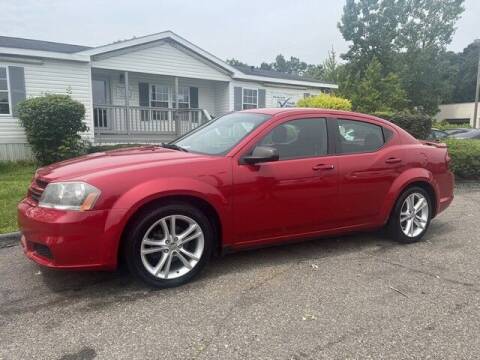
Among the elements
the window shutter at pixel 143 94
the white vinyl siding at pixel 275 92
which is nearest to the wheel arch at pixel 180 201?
the window shutter at pixel 143 94

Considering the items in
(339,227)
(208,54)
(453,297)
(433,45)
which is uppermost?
(433,45)

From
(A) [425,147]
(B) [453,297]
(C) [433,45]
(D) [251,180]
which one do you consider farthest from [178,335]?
(C) [433,45]

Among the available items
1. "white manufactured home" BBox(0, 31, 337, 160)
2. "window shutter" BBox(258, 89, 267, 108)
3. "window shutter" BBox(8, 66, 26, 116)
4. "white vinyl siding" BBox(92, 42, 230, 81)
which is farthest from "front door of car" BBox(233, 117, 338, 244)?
"window shutter" BBox(258, 89, 267, 108)

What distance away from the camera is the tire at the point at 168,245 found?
3.56 meters

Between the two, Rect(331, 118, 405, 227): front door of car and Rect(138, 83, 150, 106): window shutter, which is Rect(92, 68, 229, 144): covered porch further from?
Rect(331, 118, 405, 227): front door of car

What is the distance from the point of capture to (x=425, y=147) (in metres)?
5.34

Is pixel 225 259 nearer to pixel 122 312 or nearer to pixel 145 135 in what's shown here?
pixel 122 312

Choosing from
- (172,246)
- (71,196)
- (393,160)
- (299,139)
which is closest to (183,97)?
(393,160)

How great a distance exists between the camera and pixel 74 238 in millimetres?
3322

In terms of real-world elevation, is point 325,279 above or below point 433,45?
below

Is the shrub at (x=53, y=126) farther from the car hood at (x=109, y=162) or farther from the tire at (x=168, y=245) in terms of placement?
the tire at (x=168, y=245)

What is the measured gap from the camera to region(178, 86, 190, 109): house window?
61.6ft

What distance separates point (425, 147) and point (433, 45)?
38433mm

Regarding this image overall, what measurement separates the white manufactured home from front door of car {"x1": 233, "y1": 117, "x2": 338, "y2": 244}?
1085 cm
